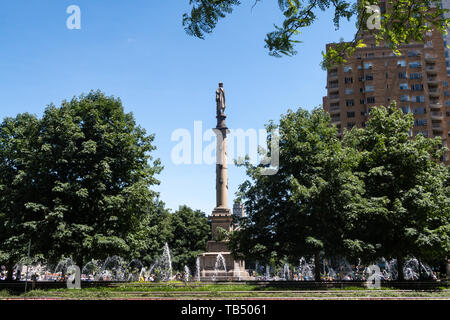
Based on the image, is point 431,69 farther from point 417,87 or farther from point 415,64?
point 417,87

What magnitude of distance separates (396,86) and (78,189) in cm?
6353

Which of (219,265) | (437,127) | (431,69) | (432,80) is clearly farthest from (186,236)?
(431,69)

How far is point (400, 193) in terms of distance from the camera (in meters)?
25.1

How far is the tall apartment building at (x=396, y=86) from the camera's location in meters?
70.3

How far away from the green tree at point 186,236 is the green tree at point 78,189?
1454 inches

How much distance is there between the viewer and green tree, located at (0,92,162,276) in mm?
22859

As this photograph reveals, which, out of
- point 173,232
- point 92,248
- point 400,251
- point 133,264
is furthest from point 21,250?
point 173,232

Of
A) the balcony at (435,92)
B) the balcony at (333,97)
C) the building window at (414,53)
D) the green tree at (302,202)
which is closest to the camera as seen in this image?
the green tree at (302,202)

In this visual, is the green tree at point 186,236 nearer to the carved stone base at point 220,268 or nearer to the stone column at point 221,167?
the stone column at point 221,167

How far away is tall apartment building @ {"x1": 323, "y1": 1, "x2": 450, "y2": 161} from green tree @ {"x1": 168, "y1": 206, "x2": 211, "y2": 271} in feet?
104

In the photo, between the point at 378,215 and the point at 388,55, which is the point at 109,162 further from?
the point at 388,55

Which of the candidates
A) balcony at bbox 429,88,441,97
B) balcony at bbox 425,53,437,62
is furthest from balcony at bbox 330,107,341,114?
balcony at bbox 425,53,437,62

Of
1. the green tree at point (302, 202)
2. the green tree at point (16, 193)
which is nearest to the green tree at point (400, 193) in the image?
the green tree at point (302, 202)
